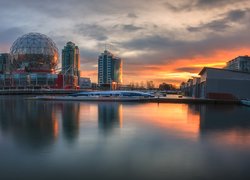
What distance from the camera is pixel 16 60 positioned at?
117688 millimetres

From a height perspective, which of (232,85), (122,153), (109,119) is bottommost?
(122,153)

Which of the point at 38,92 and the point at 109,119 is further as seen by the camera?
the point at 38,92

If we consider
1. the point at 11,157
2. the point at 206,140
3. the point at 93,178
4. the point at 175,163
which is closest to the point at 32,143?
the point at 11,157

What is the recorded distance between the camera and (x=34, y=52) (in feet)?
370

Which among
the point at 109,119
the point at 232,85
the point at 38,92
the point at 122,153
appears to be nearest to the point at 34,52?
the point at 38,92

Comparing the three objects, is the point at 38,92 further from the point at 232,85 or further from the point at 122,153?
the point at 122,153

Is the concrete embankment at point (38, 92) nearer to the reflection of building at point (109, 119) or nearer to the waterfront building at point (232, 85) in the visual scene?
the waterfront building at point (232, 85)

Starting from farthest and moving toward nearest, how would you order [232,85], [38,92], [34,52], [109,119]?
1. [34,52]
2. [38,92]
3. [232,85]
4. [109,119]

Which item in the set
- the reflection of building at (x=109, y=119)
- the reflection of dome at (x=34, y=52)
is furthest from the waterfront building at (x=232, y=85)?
the reflection of dome at (x=34, y=52)

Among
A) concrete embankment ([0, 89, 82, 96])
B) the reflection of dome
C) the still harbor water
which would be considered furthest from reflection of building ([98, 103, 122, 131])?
the reflection of dome

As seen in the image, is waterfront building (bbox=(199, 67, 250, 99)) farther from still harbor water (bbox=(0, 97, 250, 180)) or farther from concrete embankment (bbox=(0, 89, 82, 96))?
concrete embankment (bbox=(0, 89, 82, 96))

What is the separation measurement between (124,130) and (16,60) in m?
107

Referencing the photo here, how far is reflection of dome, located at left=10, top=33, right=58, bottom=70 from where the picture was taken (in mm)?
113375

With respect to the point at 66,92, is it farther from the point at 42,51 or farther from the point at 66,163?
the point at 66,163
